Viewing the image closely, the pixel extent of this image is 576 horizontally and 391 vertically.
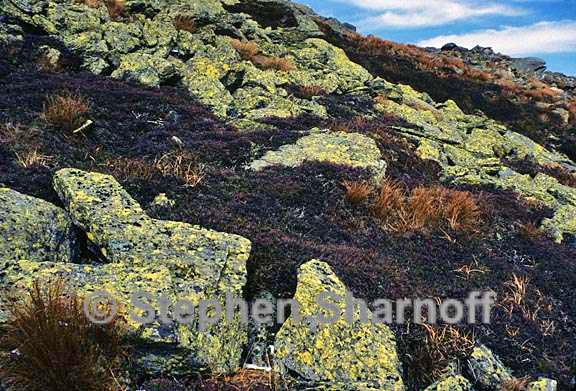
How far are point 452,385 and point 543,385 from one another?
3.59ft

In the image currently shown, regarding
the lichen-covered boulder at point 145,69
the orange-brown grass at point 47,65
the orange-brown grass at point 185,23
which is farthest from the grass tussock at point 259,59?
the orange-brown grass at point 47,65

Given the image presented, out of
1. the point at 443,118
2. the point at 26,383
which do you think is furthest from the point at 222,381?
the point at 443,118

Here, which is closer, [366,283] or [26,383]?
[26,383]

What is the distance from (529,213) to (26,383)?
10.2 metres

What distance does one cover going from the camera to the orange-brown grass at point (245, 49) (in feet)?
64.4

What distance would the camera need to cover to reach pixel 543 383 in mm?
5160

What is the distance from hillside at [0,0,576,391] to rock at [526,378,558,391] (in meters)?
0.03

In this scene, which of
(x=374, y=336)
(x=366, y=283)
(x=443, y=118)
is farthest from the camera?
(x=443, y=118)

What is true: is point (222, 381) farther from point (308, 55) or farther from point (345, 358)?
point (308, 55)

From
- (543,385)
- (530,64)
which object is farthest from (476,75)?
(543,385)

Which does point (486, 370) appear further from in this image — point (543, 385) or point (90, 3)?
point (90, 3)

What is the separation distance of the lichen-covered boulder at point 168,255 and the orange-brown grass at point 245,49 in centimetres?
1401

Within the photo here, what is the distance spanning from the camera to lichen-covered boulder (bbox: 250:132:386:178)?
10141 mm

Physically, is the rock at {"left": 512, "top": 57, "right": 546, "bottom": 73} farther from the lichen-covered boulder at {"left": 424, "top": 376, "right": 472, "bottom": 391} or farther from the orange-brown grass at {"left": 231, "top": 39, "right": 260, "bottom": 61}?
the lichen-covered boulder at {"left": 424, "top": 376, "right": 472, "bottom": 391}
